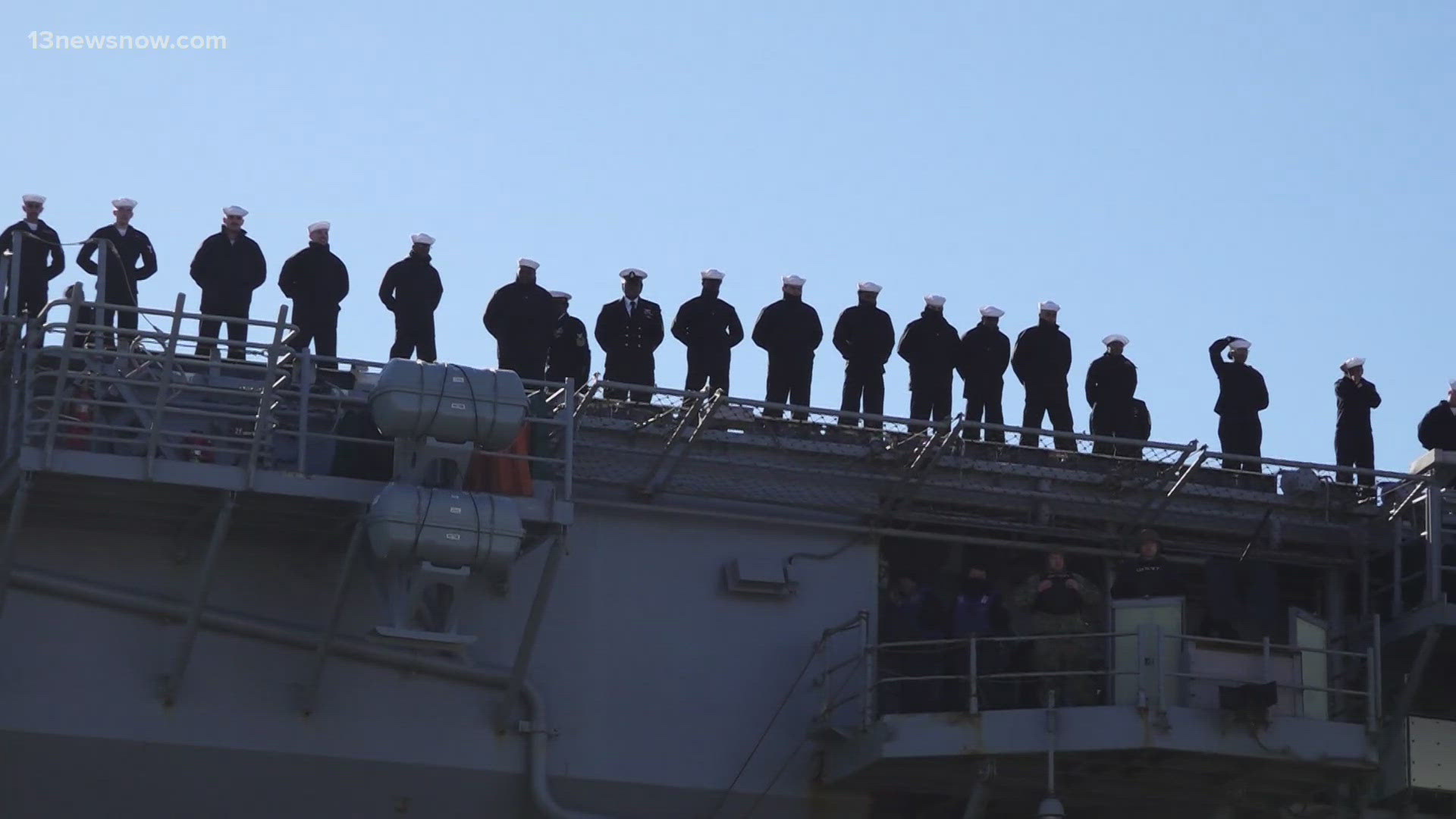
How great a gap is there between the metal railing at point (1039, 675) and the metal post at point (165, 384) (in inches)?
260

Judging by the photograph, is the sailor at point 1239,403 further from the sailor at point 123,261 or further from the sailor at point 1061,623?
the sailor at point 123,261

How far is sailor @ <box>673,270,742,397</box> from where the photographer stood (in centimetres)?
2516

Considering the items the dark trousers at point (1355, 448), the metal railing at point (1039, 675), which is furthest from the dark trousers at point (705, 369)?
the dark trousers at point (1355, 448)

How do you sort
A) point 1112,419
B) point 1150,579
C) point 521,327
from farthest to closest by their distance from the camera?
point 1112,419, point 521,327, point 1150,579

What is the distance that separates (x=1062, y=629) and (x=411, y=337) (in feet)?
23.1

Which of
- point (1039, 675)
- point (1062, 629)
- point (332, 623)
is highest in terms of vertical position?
point (1062, 629)

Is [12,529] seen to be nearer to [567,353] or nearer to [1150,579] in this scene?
[567,353]

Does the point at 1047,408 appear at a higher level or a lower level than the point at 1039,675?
higher

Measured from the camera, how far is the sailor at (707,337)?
990 inches

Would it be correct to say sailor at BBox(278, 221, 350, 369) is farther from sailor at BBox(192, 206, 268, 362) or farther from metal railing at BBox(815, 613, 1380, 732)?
metal railing at BBox(815, 613, 1380, 732)

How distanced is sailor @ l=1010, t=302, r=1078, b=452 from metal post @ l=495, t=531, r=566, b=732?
6.11m

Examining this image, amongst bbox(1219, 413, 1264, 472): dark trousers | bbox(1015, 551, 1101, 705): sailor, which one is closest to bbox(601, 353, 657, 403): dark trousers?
bbox(1015, 551, 1101, 705): sailor

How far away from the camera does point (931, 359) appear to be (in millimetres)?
25750

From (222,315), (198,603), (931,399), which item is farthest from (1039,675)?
(222,315)
